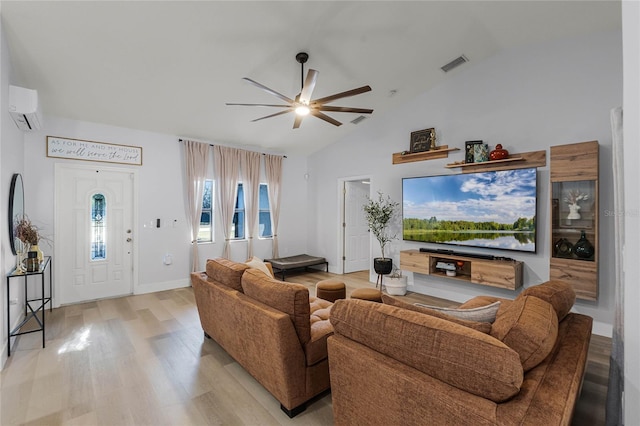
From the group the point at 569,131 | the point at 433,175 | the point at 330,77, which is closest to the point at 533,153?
the point at 569,131

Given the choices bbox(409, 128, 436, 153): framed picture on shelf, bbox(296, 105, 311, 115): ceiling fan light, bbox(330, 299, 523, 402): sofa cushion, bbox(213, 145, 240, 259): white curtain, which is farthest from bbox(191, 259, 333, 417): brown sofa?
bbox(409, 128, 436, 153): framed picture on shelf

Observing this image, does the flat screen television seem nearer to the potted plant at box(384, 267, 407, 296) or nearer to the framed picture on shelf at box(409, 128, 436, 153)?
the framed picture on shelf at box(409, 128, 436, 153)

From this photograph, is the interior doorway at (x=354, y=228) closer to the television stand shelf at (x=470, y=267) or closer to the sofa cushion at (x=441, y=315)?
the television stand shelf at (x=470, y=267)

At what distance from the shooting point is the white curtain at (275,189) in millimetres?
6430

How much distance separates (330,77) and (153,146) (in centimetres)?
321

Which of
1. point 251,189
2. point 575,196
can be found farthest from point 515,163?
point 251,189

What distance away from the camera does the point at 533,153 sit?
3.80 metres

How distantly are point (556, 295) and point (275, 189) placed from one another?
540cm

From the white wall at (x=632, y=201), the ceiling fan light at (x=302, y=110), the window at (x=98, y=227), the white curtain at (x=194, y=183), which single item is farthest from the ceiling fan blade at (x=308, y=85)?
the window at (x=98, y=227)

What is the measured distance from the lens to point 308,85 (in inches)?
117

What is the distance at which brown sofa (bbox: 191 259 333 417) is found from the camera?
1927 mm

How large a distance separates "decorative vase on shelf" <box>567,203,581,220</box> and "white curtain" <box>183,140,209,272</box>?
18.0ft

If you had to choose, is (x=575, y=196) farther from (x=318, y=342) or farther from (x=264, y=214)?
(x=264, y=214)

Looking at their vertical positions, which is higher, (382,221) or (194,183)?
(194,183)
